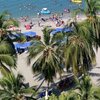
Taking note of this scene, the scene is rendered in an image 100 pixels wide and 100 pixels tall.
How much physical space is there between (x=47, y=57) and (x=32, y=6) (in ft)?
195

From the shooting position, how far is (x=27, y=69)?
159 ft

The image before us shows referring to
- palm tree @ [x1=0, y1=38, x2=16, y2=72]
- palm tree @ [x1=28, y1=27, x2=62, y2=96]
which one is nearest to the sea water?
palm tree @ [x1=28, y1=27, x2=62, y2=96]

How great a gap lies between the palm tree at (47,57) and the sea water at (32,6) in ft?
166

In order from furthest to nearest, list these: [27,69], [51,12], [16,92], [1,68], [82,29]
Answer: [51,12] < [27,69] < [82,29] < [1,68] < [16,92]

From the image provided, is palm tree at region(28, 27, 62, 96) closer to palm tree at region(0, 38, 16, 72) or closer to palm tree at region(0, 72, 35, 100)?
palm tree at region(0, 38, 16, 72)

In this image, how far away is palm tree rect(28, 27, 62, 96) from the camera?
3569cm

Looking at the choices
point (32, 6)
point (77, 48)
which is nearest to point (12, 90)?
point (77, 48)

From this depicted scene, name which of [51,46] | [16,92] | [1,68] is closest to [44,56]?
[51,46]

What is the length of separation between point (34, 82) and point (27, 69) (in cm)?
416

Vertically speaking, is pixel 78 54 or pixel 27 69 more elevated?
pixel 78 54

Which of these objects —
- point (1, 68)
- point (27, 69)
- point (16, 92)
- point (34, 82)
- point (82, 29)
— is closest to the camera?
point (16, 92)

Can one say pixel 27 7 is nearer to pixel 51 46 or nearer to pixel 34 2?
pixel 34 2

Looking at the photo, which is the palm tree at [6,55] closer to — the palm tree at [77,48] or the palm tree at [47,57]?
the palm tree at [47,57]

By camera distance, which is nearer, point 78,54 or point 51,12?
point 78,54
